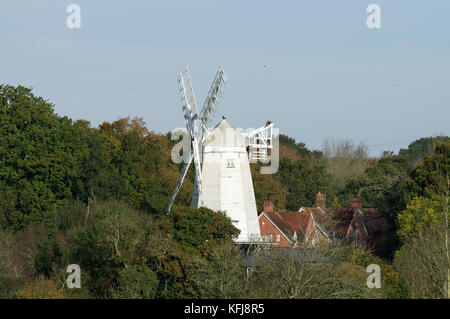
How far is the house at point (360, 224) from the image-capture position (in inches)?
2766

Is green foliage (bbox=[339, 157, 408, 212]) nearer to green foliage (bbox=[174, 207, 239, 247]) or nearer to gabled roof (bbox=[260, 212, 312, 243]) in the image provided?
Answer: gabled roof (bbox=[260, 212, 312, 243])

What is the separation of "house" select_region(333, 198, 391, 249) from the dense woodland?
1.46 metres

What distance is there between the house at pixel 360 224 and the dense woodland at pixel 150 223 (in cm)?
146

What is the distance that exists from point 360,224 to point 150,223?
31443 mm

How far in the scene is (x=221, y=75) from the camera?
164 feet

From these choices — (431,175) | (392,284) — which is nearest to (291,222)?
(431,175)

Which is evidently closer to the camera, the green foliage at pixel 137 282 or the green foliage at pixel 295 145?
the green foliage at pixel 137 282

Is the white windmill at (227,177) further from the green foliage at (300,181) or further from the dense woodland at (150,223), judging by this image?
the green foliage at (300,181)

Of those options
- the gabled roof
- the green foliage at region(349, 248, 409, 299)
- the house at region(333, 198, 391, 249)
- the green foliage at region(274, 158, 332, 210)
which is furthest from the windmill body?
the green foliage at region(274, 158, 332, 210)

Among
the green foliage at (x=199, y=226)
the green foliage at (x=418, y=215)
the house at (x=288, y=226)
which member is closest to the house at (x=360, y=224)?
the house at (x=288, y=226)

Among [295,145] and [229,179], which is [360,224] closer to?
[229,179]

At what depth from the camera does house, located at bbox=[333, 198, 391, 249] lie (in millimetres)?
70250

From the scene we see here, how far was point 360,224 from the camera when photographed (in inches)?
2840
